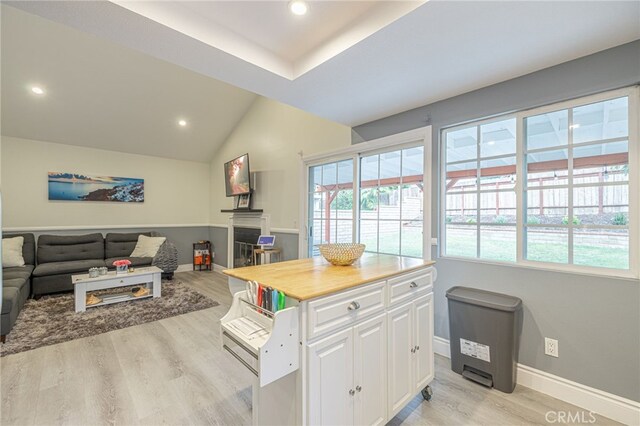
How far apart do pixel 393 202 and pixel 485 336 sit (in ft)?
4.87

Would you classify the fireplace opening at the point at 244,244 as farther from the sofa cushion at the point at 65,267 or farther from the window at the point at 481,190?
the window at the point at 481,190

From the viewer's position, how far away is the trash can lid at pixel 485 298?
2037mm

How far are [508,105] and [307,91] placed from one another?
5.45 feet

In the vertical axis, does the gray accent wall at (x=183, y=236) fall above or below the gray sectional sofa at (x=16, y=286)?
above

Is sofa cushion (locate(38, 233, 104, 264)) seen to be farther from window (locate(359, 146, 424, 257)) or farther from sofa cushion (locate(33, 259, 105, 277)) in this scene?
window (locate(359, 146, 424, 257))

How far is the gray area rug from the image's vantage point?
2816 millimetres

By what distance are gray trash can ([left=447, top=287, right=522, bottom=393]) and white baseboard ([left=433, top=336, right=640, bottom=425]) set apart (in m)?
0.16

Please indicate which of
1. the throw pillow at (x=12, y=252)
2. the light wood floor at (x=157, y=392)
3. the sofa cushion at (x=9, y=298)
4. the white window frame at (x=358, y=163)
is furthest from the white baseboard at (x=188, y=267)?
the light wood floor at (x=157, y=392)

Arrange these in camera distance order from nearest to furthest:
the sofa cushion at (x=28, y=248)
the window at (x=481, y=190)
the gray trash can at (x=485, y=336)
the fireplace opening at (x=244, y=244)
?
the gray trash can at (x=485, y=336)
the window at (x=481, y=190)
the sofa cushion at (x=28, y=248)
the fireplace opening at (x=244, y=244)

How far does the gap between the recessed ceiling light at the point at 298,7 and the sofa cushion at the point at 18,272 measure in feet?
14.9

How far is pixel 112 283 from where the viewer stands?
12.4ft

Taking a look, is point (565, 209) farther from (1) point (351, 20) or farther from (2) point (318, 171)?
(2) point (318, 171)

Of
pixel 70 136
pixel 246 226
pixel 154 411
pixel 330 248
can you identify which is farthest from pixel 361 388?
pixel 70 136

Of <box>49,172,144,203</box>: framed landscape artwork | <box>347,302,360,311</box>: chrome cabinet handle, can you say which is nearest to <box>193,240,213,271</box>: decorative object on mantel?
<box>49,172,144,203</box>: framed landscape artwork
